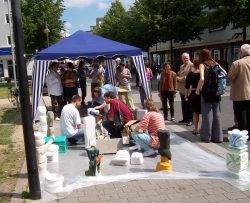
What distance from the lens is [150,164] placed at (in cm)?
651

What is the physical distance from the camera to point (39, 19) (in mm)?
34531

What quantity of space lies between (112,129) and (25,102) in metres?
3.66

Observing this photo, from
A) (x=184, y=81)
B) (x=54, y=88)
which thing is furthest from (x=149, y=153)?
(x=54, y=88)

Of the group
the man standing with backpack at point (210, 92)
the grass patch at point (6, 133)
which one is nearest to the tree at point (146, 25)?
the grass patch at point (6, 133)

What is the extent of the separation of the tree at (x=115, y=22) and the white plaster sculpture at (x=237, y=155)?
124ft

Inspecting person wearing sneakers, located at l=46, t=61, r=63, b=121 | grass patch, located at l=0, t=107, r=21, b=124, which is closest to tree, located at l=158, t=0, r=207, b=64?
grass patch, located at l=0, t=107, r=21, b=124

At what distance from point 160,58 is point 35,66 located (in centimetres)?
4344

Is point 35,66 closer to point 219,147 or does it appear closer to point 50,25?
point 219,147

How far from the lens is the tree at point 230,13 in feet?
68.8

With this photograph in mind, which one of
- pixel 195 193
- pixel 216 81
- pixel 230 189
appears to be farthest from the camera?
pixel 216 81

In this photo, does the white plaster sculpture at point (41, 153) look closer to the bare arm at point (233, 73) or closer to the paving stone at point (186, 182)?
the paving stone at point (186, 182)

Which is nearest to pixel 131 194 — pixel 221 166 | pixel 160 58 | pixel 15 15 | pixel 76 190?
pixel 76 190

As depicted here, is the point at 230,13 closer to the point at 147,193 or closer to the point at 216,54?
the point at 216,54

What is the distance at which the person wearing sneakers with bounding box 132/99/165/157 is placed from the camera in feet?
22.6
